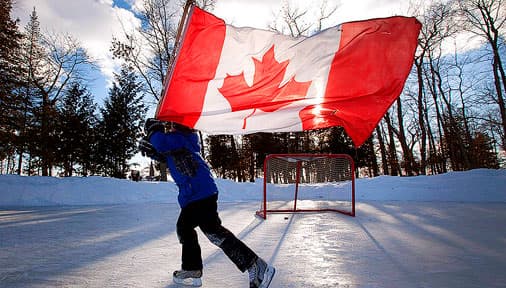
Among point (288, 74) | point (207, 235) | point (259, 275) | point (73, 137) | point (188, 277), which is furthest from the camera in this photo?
point (73, 137)

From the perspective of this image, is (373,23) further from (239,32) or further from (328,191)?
(328,191)

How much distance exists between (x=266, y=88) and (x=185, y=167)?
144cm

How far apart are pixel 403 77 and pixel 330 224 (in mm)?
3232

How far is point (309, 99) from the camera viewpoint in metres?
3.24

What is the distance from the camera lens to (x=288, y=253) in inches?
130

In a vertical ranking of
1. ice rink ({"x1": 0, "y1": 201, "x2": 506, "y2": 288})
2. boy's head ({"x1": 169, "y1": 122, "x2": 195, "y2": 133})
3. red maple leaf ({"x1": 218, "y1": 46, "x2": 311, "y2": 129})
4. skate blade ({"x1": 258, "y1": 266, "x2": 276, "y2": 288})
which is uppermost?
red maple leaf ({"x1": 218, "y1": 46, "x2": 311, "y2": 129})

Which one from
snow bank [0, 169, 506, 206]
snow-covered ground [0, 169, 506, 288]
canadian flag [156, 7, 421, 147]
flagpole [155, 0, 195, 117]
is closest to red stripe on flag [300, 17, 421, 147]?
canadian flag [156, 7, 421, 147]

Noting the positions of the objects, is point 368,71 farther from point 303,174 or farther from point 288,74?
point 303,174

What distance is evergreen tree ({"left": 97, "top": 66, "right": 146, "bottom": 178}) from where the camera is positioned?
2291cm

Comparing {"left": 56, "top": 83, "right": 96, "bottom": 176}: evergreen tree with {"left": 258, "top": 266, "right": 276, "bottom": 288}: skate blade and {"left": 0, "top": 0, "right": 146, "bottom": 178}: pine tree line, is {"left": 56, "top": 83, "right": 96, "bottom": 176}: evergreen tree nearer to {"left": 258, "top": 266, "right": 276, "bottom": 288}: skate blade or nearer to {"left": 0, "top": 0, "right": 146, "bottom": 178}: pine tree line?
{"left": 0, "top": 0, "right": 146, "bottom": 178}: pine tree line

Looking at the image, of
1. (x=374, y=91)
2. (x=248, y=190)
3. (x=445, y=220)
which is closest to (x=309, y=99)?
(x=374, y=91)

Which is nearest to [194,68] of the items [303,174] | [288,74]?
[288,74]

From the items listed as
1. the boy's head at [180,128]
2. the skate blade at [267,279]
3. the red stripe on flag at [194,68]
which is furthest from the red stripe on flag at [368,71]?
the skate blade at [267,279]

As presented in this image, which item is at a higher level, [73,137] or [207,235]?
[73,137]
